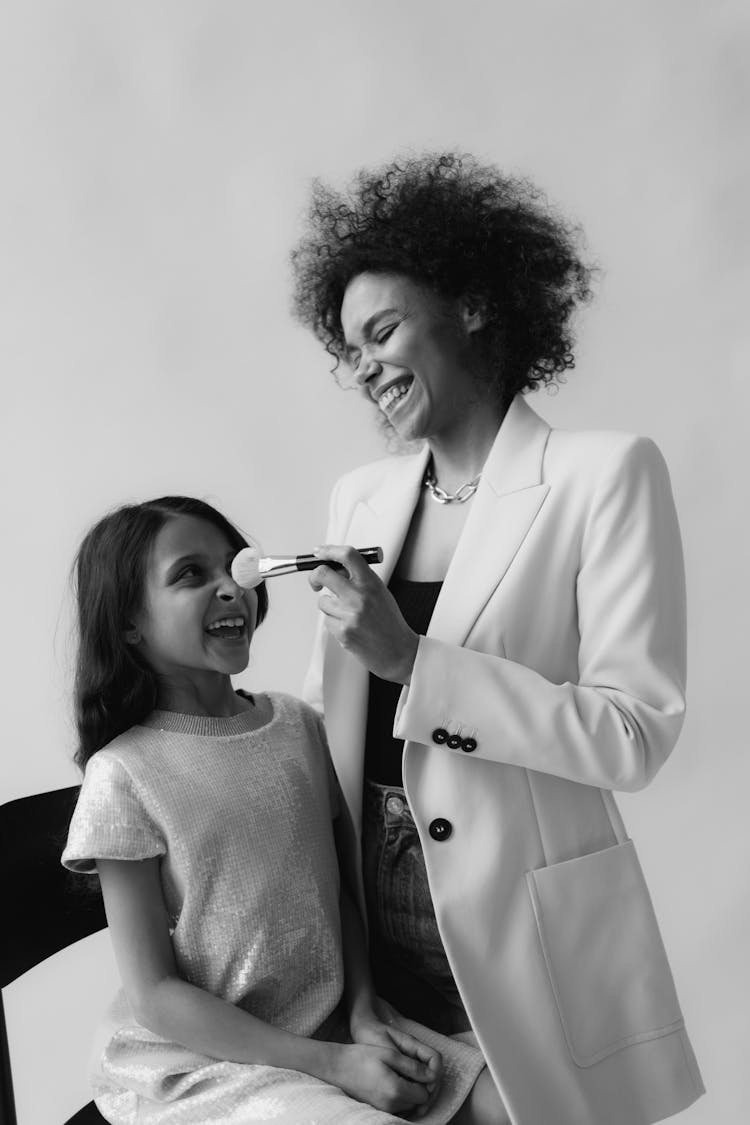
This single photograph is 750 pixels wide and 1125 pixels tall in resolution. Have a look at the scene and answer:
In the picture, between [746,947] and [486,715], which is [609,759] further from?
[746,947]

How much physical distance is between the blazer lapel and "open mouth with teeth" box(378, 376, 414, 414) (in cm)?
13

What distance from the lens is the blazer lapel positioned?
150 centimetres

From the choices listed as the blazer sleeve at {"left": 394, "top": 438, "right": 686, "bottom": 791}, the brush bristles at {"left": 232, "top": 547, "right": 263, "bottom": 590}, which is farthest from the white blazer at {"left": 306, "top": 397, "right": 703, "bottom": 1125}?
the brush bristles at {"left": 232, "top": 547, "right": 263, "bottom": 590}

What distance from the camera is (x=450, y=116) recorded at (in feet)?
8.45

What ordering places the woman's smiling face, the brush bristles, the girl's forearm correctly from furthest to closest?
the woman's smiling face, the brush bristles, the girl's forearm

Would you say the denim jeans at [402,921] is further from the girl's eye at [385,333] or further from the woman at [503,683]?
the girl's eye at [385,333]

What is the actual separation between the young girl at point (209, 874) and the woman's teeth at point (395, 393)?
260 millimetres

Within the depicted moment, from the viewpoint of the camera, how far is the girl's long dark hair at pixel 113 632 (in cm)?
149

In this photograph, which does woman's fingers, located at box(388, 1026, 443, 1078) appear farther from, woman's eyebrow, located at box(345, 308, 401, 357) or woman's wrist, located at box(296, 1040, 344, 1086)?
woman's eyebrow, located at box(345, 308, 401, 357)

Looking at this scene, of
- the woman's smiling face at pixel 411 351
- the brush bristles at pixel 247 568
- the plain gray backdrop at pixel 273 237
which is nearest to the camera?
the brush bristles at pixel 247 568

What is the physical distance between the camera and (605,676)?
1.44 meters

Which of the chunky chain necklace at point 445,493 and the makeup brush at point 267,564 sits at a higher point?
the chunky chain necklace at point 445,493

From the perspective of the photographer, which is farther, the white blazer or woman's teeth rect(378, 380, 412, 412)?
woman's teeth rect(378, 380, 412, 412)

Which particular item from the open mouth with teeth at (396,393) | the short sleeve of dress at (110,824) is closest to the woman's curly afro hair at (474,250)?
the open mouth with teeth at (396,393)
